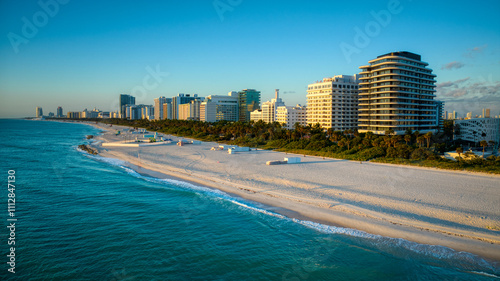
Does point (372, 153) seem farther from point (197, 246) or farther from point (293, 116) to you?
point (293, 116)

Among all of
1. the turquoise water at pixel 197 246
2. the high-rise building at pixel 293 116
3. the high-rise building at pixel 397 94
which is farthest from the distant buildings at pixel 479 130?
the turquoise water at pixel 197 246

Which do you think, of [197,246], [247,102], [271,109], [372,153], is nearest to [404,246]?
[197,246]

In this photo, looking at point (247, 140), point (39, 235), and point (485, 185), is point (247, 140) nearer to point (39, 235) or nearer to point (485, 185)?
point (485, 185)

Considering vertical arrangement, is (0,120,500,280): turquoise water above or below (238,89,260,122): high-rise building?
below

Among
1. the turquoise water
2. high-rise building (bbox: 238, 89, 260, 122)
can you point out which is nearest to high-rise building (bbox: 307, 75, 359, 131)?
the turquoise water

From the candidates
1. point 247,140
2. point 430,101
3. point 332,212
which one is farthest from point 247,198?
point 430,101

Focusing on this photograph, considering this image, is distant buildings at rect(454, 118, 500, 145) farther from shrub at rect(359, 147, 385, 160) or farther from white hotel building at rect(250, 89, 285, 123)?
white hotel building at rect(250, 89, 285, 123)
